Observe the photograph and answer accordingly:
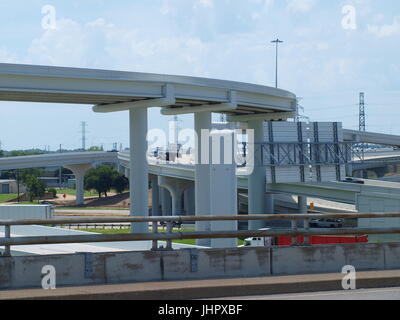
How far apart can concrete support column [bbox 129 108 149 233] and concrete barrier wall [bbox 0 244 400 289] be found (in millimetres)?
30268

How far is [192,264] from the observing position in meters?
11.4

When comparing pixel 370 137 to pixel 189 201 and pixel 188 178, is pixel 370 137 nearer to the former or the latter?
pixel 189 201

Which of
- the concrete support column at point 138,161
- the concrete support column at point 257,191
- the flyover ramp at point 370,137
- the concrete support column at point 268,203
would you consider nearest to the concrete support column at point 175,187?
A: the concrete support column at point 257,191

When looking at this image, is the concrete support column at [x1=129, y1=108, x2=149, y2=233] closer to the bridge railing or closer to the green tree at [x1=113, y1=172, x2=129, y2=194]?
the bridge railing

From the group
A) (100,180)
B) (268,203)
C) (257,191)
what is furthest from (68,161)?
(257,191)

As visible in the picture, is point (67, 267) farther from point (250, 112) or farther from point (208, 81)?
point (250, 112)

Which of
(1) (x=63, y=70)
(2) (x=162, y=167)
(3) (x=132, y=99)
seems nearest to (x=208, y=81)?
(3) (x=132, y=99)

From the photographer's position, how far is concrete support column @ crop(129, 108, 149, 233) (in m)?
42.3

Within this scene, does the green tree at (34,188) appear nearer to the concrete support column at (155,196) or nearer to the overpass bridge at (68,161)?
the overpass bridge at (68,161)

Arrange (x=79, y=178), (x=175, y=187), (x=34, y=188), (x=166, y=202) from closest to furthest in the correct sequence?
(x=175, y=187) → (x=166, y=202) → (x=79, y=178) → (x=34, y=188)

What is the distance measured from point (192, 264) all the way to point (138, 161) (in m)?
31.5

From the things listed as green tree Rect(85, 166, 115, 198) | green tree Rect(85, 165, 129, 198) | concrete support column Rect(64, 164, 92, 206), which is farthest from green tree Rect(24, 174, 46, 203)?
green tree Rect(85, 165, 129, 198)

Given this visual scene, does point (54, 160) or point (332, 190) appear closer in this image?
point (332, 190)

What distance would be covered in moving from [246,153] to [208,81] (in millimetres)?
7033
